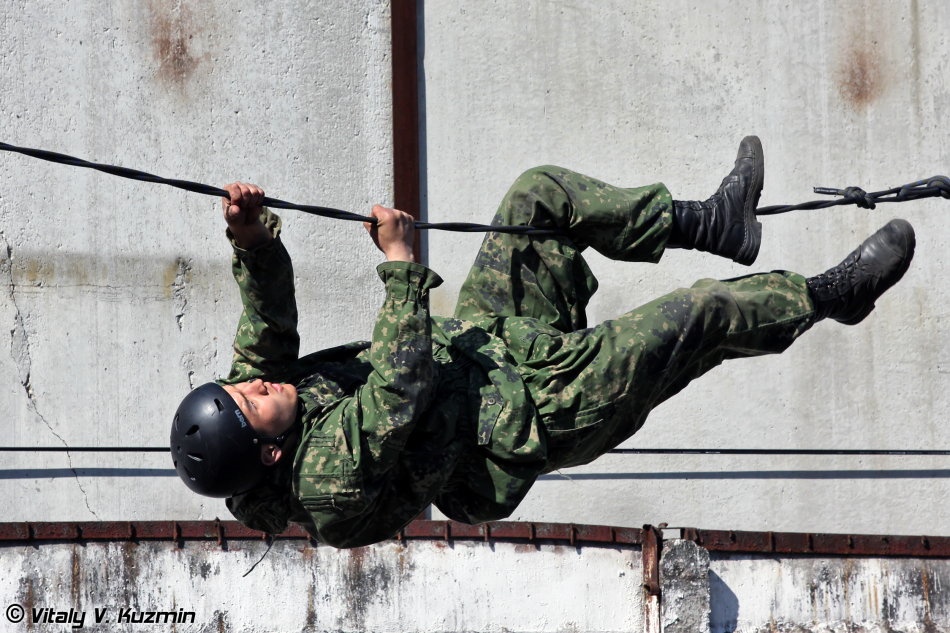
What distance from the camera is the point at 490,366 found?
10.1 feet

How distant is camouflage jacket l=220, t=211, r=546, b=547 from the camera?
2.84 meters

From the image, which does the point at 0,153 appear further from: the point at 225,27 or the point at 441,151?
the point at 441,151

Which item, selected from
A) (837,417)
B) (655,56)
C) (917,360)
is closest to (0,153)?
(655,56)

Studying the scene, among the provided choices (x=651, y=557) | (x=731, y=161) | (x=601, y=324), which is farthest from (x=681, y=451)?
(x=601, y=324)

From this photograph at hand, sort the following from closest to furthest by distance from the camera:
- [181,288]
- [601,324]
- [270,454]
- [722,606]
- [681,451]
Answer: [270,454]
[601,324]
[722,606]
[181,288]
[681,451]

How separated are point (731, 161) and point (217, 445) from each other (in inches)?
190

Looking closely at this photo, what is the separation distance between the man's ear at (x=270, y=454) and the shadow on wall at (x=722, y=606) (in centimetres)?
296

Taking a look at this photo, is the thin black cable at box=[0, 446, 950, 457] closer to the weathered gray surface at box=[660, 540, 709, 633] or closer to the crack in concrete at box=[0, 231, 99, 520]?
the crack in concrete at box=[0, 231, 99, 520]

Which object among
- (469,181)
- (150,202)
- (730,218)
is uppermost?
(469,181)

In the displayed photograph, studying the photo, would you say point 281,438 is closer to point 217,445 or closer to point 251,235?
point 217,445

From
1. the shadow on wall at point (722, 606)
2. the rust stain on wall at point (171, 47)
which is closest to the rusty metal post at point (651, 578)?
the shadow on wall at point (722, 606)

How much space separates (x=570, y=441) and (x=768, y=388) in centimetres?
393

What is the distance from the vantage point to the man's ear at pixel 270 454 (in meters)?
3.00

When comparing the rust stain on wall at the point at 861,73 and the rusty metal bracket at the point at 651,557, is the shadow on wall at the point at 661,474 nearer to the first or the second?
the rusty metal bracket at the point at 651,557
